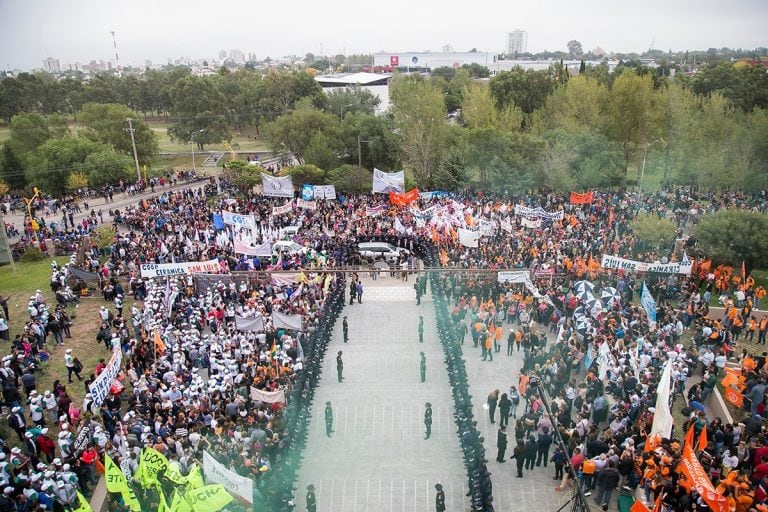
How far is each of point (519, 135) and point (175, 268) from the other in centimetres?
2859

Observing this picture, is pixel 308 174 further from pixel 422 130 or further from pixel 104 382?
pixel 104 382

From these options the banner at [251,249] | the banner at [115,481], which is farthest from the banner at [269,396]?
the banner at [251,249]

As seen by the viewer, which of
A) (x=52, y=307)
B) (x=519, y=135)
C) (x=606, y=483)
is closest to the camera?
(x=606, y=483)

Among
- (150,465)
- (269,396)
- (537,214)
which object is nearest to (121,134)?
(537,214)

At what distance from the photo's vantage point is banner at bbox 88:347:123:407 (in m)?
14.0

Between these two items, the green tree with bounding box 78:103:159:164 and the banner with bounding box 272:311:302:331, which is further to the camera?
the green tree with bounding box 78:103:159:164

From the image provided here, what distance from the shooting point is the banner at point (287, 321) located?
61.7 ft

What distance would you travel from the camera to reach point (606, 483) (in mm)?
12398

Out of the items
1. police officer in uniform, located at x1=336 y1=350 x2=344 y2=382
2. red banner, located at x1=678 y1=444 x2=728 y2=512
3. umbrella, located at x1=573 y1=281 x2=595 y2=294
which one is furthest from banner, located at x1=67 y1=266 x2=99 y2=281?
red banner, located at x1=678 y1=444 x2=728 y2=512

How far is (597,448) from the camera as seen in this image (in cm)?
1291

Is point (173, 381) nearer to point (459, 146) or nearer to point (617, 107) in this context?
point (459, 146)

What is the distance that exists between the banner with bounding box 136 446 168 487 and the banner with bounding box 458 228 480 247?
54.8 feet

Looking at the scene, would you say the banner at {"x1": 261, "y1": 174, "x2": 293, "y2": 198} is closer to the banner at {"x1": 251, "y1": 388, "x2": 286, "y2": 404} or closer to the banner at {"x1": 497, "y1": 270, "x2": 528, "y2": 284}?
the banner at {"x1": 497, "y1": 270, "x2": 528, "y2": 284}

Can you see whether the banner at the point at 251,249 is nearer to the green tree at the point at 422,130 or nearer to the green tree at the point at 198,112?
the green tree at the point at 422,130
